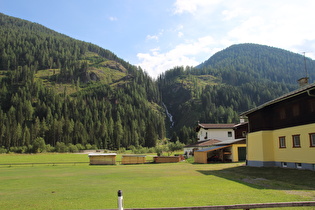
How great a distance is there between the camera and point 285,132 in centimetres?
2573

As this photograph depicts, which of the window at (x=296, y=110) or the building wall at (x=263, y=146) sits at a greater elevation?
the window at (x=296, y=110)

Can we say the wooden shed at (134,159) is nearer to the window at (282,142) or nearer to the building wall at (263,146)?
the building wall at (263,146)

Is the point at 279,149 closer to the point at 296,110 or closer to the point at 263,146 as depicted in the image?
the point at 263,146

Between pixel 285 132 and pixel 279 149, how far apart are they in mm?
2288

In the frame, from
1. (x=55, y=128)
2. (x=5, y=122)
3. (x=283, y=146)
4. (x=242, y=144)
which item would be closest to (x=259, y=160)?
(x=283, y=146)

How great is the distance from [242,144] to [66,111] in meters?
153

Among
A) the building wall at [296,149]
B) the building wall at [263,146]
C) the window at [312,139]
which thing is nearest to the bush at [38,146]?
the building wall at [263,146]

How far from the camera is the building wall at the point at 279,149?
22234mm

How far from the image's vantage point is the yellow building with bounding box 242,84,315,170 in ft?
72.4

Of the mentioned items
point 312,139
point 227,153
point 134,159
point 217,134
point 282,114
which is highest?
point 282,114

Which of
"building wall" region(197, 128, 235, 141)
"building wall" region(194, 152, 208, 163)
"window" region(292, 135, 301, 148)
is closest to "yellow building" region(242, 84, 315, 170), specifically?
"window" region(292, 135, 301, 148)

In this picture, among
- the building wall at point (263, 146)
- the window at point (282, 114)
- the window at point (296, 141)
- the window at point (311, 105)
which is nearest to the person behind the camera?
the window at point (311, 105)

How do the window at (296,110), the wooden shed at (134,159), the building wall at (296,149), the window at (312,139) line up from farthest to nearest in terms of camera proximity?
the wooden shed at (134,159) < the window at (296,110) < the building wall at (296,149) < the window at (312,139)

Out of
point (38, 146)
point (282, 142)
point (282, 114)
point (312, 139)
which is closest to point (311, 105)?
point (312, 139)
